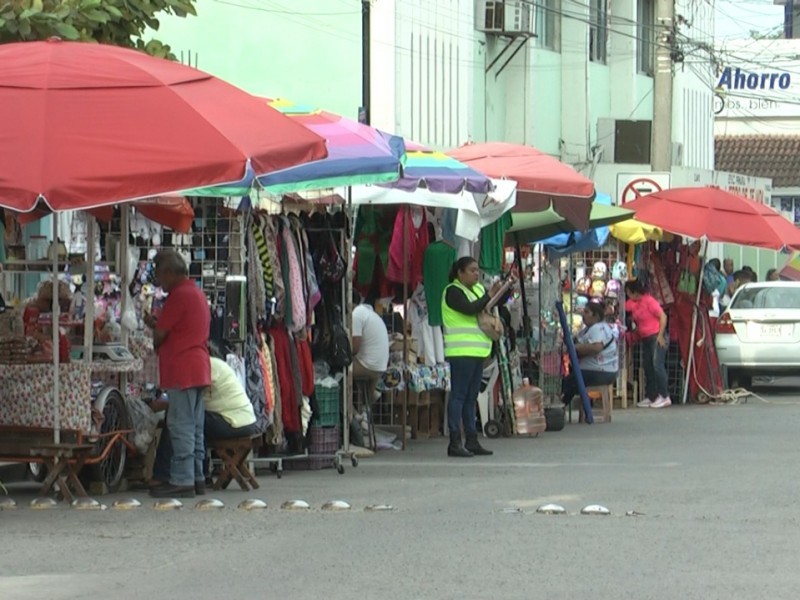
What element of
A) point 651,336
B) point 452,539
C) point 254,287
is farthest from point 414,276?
point 452,539

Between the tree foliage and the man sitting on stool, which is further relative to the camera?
the man sitting on stool

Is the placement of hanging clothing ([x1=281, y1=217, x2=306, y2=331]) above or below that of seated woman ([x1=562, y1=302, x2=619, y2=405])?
above

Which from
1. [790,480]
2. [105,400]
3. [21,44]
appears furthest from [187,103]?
[790,480]

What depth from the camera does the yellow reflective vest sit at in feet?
56.1

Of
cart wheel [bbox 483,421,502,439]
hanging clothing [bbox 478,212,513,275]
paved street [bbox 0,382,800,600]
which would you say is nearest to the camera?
paved street [bbox 0,382,800,600]

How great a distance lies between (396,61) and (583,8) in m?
8.41

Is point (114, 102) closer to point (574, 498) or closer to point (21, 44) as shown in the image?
point (21, 44)

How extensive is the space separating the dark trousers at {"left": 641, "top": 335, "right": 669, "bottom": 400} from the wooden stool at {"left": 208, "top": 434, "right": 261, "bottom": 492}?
12113 millimetres

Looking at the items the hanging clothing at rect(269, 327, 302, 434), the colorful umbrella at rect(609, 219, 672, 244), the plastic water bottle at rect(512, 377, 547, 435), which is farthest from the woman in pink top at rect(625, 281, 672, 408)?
the hanging clothing at rect(269, 327, 302, 434)

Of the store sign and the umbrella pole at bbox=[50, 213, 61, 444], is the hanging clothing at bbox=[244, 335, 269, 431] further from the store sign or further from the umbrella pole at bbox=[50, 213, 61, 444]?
the store sign

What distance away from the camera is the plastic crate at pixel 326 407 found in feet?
52.9

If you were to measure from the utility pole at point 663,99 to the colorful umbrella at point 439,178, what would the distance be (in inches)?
549

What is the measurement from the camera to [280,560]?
10.1 metres

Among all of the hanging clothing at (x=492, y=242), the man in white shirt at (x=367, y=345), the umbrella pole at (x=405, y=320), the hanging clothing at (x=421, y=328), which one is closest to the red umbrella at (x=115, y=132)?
the man in white shirt at (x=367, y=345)
